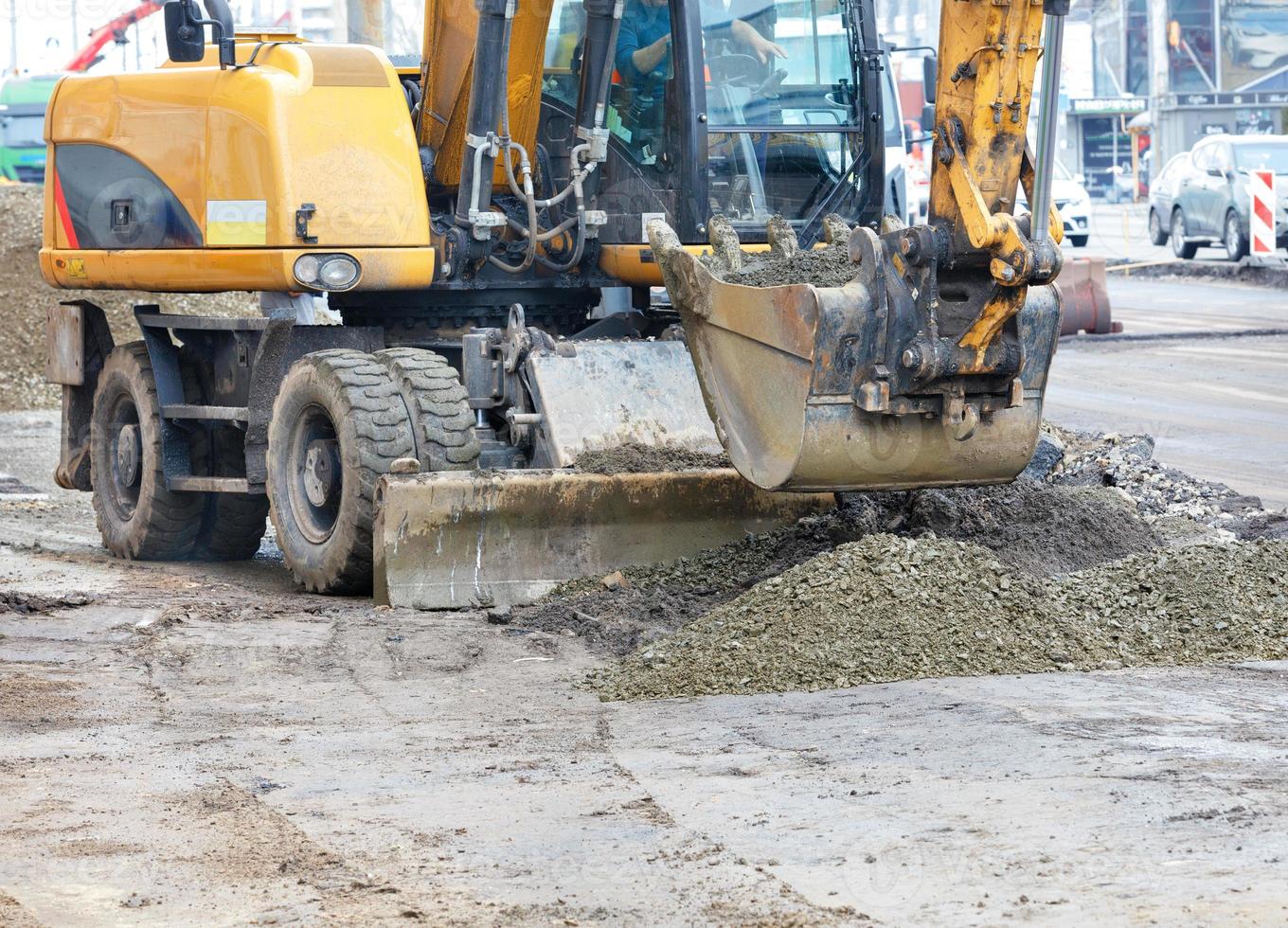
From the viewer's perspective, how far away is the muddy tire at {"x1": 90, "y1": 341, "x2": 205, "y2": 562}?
912 centimetres

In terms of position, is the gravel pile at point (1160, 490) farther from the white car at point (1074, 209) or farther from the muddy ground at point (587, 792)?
the white car at point (1074, 209)

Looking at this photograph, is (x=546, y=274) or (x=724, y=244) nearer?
(x=724, y=244)

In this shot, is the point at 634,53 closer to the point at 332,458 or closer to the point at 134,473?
the point at 332,458

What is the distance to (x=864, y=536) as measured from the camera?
7.00m

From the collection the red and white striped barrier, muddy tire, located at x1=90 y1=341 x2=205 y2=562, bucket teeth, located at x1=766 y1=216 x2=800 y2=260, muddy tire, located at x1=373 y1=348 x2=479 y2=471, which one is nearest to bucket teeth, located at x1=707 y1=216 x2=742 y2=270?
bucket teeth, located at x1=766 y1=216 x2=800 y2=260

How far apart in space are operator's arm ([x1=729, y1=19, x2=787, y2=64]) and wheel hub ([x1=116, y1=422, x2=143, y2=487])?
138 inches

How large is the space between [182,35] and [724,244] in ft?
7.86

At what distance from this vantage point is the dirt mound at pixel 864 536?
6.92 m

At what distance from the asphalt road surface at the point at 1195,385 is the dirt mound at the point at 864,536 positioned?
235 cm

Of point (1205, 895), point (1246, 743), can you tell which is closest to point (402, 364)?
point (1246, 743)

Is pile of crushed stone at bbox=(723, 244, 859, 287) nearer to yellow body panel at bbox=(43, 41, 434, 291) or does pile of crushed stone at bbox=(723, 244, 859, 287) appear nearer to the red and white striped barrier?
yellow body panel at bbox=(43, 41, 434, 291)

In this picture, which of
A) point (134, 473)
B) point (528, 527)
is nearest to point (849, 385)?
point (528, 527)

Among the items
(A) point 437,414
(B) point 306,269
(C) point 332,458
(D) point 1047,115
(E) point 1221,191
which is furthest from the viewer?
(E) point 1221,191

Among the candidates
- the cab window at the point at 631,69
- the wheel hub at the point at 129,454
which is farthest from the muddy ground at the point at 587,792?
the wheel hub at the point at 129,454
